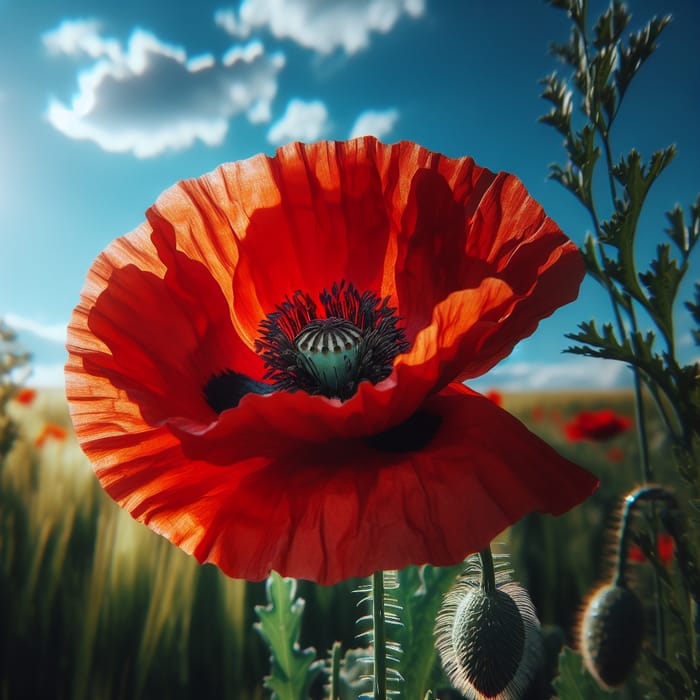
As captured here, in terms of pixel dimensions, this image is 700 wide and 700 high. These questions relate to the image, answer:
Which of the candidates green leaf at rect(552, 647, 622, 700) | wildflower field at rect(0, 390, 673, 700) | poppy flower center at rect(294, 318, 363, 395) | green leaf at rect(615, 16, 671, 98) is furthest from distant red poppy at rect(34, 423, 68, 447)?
green leaf at rect(615, 16, 671, 98)

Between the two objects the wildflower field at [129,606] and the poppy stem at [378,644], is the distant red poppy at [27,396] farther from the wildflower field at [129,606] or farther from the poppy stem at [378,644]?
the poppy stem at [378,644]

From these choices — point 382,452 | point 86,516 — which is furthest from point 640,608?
point 86,516

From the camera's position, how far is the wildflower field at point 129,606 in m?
1.46

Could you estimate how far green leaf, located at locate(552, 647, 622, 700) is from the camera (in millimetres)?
830

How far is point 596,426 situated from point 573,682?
2225 millimetres

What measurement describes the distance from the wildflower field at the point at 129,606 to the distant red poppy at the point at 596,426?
94 cm

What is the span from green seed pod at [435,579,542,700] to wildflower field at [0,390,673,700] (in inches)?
14.3

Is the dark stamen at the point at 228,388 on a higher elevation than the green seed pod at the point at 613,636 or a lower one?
higher

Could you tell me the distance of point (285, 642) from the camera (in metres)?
0.93

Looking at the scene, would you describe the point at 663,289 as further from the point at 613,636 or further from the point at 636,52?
the point at 613,636

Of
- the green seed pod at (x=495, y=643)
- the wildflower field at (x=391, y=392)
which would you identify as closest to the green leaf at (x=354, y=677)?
the wildflower field at (x=391, y=392)

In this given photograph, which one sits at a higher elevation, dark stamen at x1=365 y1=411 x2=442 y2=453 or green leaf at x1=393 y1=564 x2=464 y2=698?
dark stamen at x1=365 y1=411 x2=442 y2=453

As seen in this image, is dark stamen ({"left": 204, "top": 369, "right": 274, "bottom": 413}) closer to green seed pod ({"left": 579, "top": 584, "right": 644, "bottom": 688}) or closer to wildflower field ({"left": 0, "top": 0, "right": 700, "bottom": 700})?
wildflower field ({"left": 0, "top": 0, "right": 700, "bottom": 700})

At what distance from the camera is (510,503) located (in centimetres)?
54
